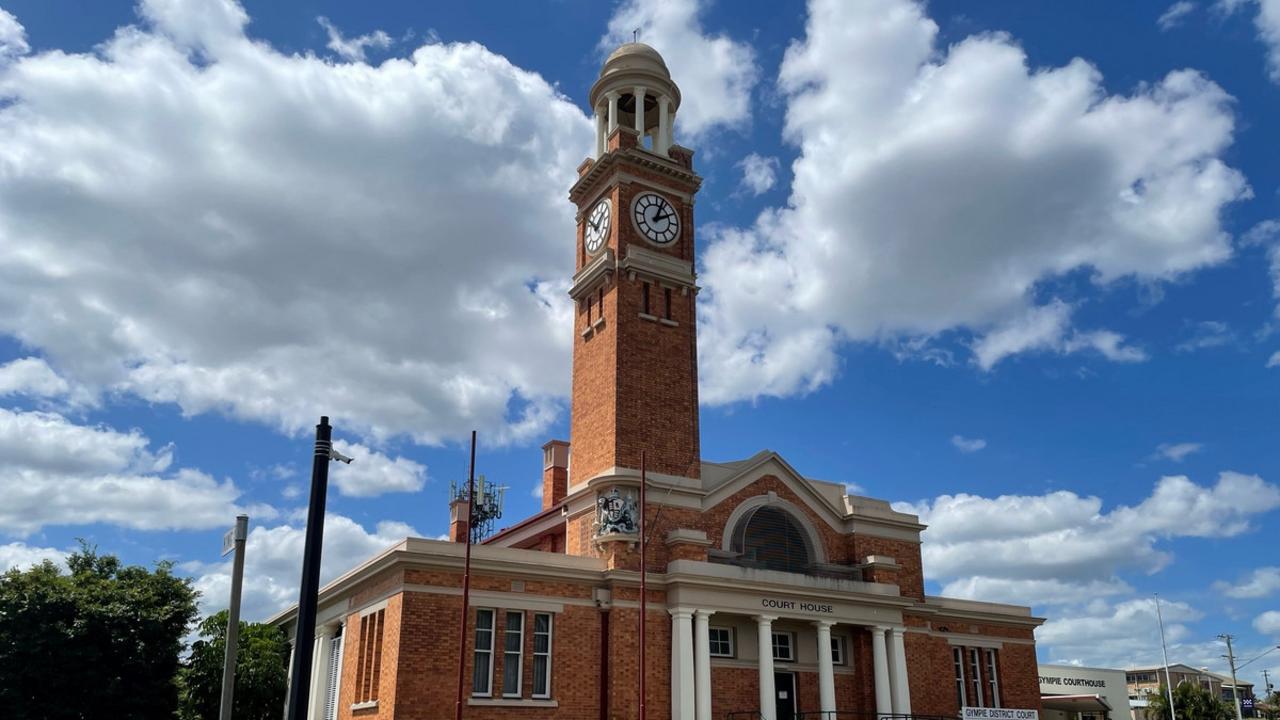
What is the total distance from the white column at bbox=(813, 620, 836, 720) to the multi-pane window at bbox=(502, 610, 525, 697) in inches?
416

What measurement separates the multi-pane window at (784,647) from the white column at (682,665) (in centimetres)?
443

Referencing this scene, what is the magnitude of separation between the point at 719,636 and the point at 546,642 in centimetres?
655

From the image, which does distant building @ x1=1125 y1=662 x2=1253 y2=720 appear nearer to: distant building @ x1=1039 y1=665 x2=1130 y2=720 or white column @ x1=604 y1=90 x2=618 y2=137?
distant building @ x1=1039 y1=665 x2=1130 y2=720

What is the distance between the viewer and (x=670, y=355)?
125 ft

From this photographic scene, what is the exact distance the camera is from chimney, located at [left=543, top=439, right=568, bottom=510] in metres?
44.8

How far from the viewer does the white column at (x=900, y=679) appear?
116ft

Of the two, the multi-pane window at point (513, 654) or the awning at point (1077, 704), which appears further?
the awning at point (1077, 704)

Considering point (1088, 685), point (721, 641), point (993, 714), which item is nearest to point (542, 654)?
point (721, 641)

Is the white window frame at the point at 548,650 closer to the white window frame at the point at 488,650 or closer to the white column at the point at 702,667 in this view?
the white window frame at the point at 488,650

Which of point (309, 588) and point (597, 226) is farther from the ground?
point (597, 226)

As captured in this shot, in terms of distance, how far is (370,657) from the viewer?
102ft

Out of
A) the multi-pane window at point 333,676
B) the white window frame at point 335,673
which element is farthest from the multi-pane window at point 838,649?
the multi-pane window at point 333,676

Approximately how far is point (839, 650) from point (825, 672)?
2.81 meters

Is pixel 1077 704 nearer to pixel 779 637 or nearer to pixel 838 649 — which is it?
pixel 838 649
